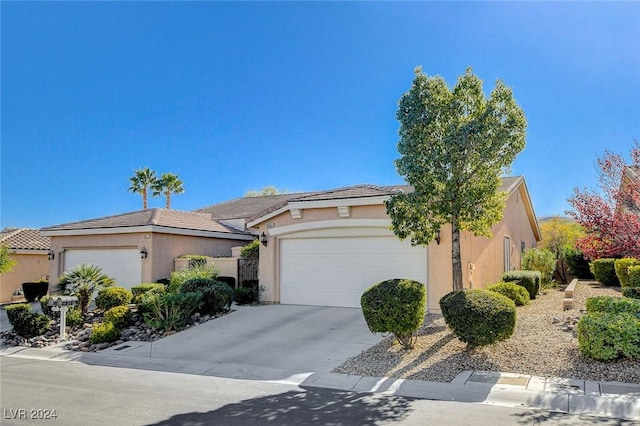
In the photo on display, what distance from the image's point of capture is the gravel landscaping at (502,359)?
7.07m

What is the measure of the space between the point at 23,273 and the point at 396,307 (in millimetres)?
23012

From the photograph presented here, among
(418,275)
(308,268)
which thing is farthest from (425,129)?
(308,268)

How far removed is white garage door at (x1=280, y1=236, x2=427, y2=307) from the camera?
43.5ft

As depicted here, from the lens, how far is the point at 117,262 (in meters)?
18.5

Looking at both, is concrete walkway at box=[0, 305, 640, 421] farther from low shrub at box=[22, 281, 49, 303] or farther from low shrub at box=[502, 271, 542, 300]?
low shrub at box=[22, 281, 49, 303]

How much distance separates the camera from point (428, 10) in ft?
37.3

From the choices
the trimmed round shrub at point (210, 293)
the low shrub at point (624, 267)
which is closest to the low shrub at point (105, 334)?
the trimmed round shrub at point (210, 293)

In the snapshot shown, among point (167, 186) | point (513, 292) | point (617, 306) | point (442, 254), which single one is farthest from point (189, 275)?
point (167, 186)

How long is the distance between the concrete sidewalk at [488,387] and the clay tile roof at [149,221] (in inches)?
410

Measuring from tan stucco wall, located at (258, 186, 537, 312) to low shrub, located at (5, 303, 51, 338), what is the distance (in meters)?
6.47

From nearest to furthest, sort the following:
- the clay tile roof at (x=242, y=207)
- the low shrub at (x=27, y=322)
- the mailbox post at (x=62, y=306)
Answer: the mailbox post at (x=62, y=306) → the low shrub at (x=27, y=322) → the clay tile roof at (x=242, y=207)

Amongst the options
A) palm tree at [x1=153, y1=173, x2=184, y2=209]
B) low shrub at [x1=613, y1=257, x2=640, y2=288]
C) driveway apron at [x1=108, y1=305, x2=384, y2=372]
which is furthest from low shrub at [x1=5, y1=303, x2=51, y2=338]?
palm tree at [x1=153, y1=173, x2=184, y2=209]

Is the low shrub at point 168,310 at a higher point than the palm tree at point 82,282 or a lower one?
lower

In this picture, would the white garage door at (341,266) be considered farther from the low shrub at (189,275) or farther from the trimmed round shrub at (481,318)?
the trimmed round shrub at (481,318)
